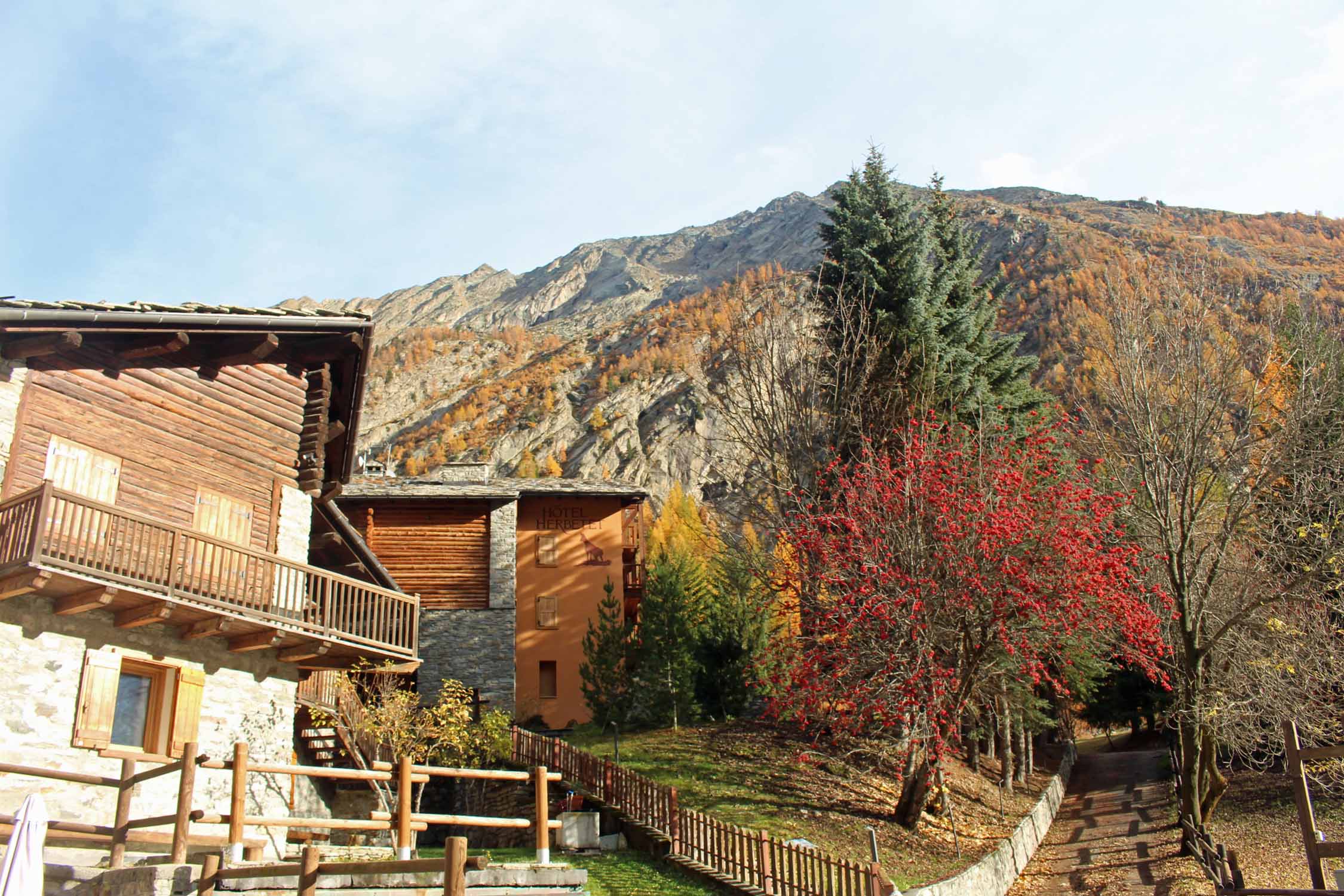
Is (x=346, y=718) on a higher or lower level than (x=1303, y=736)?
higher

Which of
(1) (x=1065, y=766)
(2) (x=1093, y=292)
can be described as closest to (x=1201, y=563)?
(1) (x=1065, y=766)

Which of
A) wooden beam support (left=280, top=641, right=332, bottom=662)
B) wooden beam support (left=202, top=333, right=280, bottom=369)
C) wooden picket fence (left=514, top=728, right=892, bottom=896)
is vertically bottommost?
wooden picket fence (left=514, top=728, right=892, bottom=896)

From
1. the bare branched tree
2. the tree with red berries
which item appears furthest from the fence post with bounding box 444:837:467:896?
the bare branched tree

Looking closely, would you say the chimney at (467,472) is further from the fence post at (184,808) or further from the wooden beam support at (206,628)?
the fence post at (184,808)

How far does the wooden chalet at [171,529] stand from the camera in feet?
43.3

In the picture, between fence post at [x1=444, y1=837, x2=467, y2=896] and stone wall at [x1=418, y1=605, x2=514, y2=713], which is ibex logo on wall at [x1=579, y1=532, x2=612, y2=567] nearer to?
stone wall at [x1=418, y1=605, x2=514, y2=713]

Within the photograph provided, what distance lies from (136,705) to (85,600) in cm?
232

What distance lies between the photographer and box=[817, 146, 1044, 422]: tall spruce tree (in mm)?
26734

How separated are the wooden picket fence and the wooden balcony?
4389 mm

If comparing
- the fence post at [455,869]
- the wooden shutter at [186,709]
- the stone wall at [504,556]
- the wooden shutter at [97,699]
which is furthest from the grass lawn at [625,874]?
the stone wall at [504,556]

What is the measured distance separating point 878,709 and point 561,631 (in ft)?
63.6

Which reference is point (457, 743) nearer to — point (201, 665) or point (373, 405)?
point (201, 665)

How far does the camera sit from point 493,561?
33.0 metres

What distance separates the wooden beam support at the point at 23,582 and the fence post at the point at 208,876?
620cm
